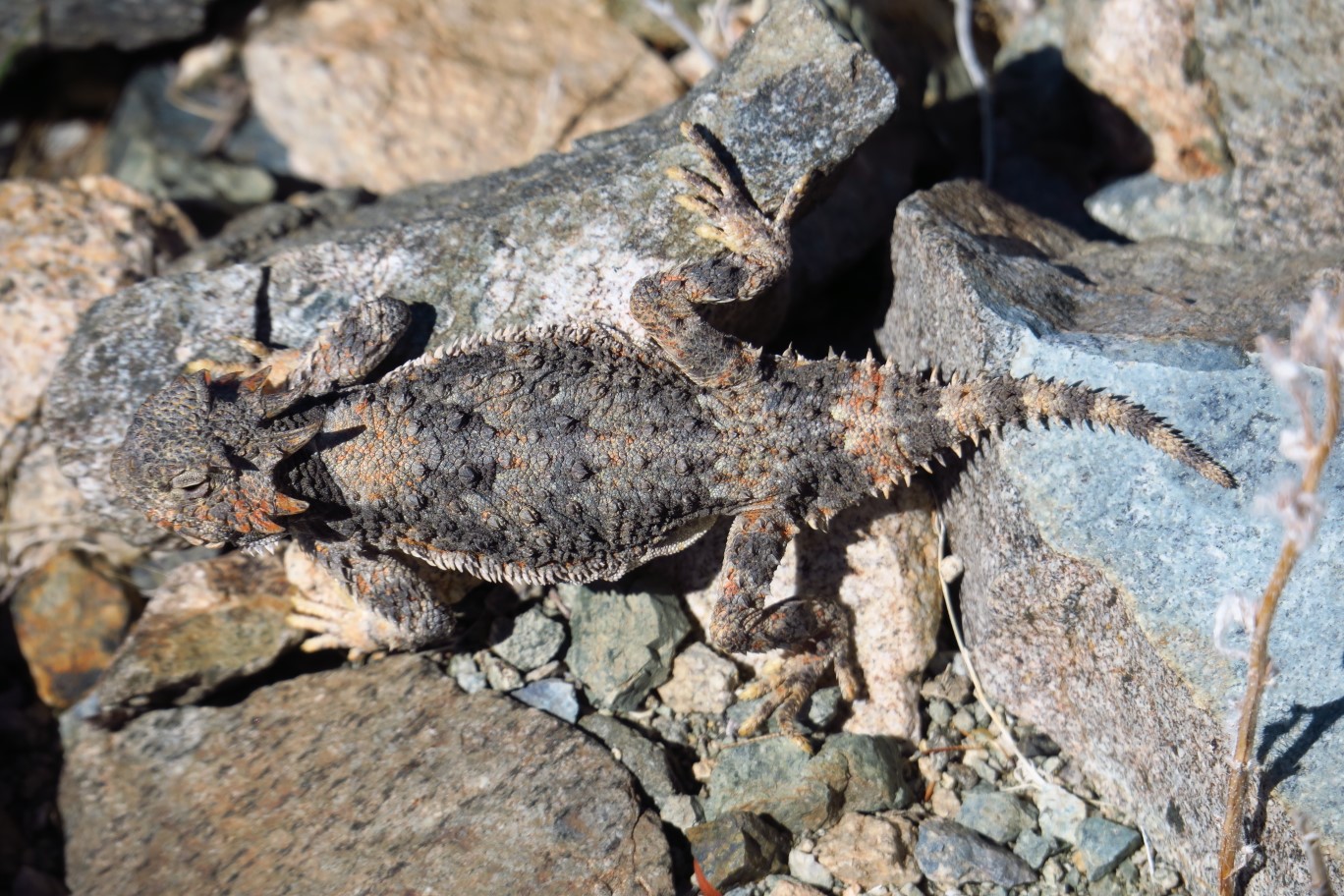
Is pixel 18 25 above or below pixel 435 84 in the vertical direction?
below

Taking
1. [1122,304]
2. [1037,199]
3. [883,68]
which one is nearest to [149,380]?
[883,68]

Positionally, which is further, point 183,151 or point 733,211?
point 183,151

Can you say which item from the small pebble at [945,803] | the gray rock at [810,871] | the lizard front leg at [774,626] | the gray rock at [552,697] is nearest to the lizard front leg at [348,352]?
the gray rock at [552,697]

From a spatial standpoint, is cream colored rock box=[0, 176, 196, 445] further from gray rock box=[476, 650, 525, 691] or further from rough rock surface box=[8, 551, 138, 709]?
gray rock box=[476, 650, 525, 691]

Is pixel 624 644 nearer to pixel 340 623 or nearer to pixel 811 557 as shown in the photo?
pixel 811 557

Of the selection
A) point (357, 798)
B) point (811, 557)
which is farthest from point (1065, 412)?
point (357, 798)

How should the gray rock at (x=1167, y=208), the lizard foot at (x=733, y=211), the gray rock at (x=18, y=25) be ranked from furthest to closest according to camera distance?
the gray rock at (x=18, y=25) < the gray rock at (x=1167, y=208) < the lizard foot at (x=733, y=211)

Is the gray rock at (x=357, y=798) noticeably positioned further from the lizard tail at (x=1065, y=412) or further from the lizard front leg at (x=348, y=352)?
the lizard tail at (x=1065, y=412)

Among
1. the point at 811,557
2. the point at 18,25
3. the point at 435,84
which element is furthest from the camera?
the point at 18,25
